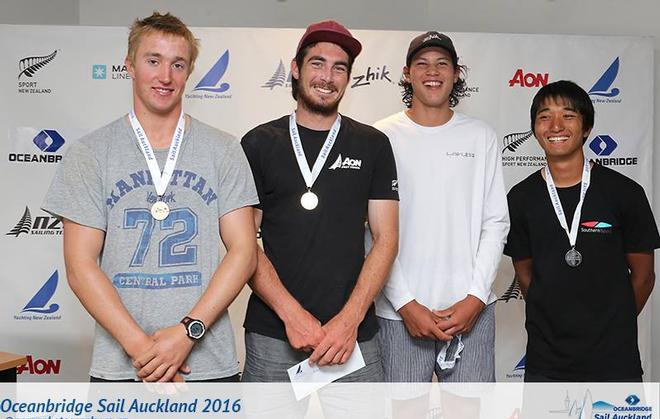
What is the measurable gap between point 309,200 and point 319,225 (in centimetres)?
9

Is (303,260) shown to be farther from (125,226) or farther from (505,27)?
(505,27)

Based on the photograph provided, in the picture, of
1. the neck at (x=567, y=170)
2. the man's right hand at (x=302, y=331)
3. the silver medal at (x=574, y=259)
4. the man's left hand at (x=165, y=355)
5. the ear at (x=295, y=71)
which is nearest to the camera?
the man's left hand at (x=165, y=355)

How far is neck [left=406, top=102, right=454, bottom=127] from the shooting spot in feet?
9.21

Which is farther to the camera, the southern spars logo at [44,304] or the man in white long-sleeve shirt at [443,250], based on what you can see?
the southern spars logo at [44,304]

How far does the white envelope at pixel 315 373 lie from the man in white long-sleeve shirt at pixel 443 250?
0.93ft

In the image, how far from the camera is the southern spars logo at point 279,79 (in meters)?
4.00

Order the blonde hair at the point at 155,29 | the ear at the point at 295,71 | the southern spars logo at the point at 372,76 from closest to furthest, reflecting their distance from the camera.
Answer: the blonde hair at the point at 155,29, the ear at the point at 295,71, the southern spars logo at the point at 372,76

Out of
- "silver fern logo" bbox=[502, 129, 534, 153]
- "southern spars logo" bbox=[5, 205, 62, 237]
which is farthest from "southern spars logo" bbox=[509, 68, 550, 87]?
"southern spars logo" bbox=[5, 205, 62, 237]

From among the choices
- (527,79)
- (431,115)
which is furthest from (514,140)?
(431,115)

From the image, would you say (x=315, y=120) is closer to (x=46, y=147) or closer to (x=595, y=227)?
(x=595, y=227)

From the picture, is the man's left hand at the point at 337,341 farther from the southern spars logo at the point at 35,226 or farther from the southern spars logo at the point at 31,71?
the southern spars logo at the point at 31,71

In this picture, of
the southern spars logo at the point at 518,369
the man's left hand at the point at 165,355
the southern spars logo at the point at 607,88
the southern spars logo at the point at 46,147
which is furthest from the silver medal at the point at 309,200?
the southern spars logo at the point at 607,88

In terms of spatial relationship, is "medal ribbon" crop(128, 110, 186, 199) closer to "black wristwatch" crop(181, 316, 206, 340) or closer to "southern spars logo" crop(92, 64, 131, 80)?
"black wristwatch" crop(181, 316, 206, 340)

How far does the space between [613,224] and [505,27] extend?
2.21 meters
